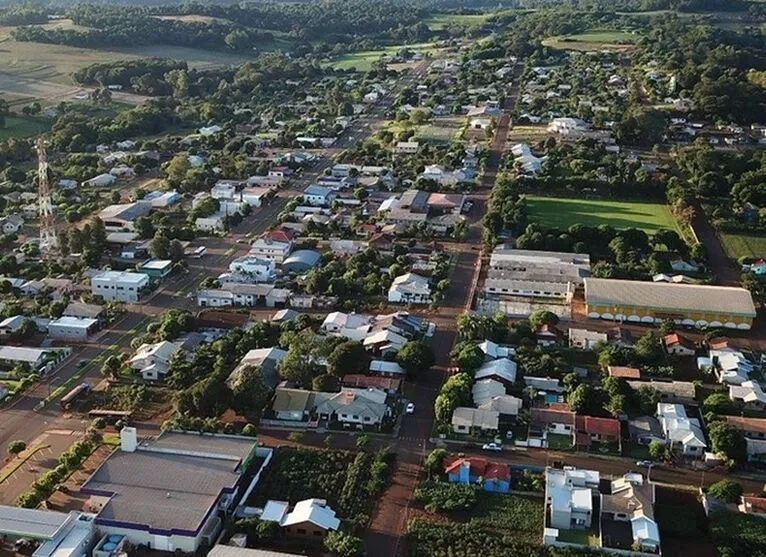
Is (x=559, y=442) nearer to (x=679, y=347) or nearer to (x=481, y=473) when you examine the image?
(x=481, y=473)

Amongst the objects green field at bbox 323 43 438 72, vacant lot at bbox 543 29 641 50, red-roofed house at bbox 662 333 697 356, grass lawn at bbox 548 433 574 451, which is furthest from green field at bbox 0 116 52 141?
vacant lot at bbox 543 29 641 50

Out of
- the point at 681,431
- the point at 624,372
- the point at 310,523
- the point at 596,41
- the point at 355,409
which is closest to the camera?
the point at 310,523

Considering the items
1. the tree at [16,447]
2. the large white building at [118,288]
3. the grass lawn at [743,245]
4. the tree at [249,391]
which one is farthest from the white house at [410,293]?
the grass lawn at [743,245]

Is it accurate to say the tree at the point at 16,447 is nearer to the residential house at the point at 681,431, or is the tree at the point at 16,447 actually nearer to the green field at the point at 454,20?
the residential house at the point at 681,431

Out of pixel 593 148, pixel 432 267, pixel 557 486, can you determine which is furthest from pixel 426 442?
pixel 593 148

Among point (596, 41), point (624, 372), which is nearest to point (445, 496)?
point (624, 372)

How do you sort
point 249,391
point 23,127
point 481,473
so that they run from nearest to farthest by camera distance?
1. point 481,473
2. point 249,391
3. point 23,127

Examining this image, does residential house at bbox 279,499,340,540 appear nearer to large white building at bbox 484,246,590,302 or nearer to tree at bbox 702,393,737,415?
tree at bbox 702,393,737,415
